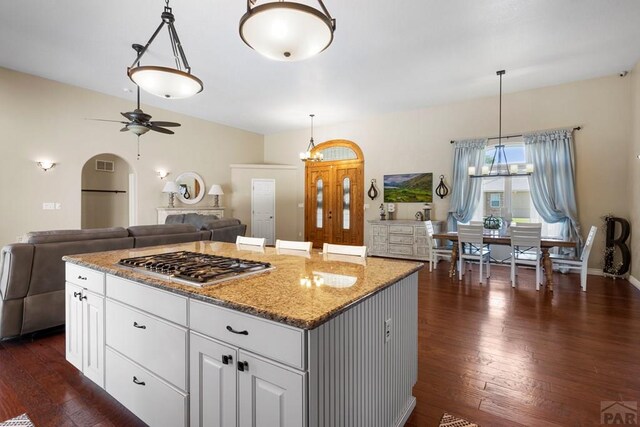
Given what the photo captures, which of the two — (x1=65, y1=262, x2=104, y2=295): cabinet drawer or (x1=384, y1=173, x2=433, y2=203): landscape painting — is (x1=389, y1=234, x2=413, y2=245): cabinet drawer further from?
(x1=65, y1=262, x2=104, y2=295): cabinet drawer

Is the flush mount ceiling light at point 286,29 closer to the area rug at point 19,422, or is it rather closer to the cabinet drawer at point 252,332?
the cabinet drawer at point 252,332

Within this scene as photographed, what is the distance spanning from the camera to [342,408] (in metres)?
1.21

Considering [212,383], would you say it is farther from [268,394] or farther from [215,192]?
[215,192]

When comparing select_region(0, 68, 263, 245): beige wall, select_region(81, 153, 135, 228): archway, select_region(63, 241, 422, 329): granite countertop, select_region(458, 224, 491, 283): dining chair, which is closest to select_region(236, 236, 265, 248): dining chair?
select_region(63, 241, 422, 329): granite countertop

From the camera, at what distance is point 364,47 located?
4.16 metres

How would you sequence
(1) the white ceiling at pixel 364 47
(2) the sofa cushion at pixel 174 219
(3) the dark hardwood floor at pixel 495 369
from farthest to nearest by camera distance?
1. (2) the sofa cushion at pixel 174 219
2. (1) the white ceiling at pixel 364 47
3. (3) the dark hardwood floor at pixel 495 369

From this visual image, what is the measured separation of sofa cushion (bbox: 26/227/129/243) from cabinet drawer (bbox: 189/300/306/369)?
2416 millimetres

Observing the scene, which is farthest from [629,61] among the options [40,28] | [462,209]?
[40,28]

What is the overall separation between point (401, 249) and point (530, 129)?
3306 mm

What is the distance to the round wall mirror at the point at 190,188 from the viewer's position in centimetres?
745

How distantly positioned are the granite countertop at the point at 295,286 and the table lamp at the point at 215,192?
5732mm

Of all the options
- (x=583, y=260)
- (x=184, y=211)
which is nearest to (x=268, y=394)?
(x=583, y=260)

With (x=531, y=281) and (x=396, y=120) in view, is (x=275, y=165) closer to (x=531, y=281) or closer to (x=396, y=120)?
(x=396, y=120)

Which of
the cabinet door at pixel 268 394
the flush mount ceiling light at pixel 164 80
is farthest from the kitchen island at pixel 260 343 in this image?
the flush mount ceiling light at pixel 164 80
